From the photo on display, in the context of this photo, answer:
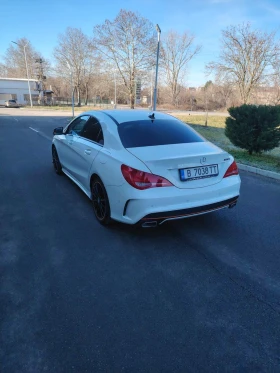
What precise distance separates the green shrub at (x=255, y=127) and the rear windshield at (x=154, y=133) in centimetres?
451

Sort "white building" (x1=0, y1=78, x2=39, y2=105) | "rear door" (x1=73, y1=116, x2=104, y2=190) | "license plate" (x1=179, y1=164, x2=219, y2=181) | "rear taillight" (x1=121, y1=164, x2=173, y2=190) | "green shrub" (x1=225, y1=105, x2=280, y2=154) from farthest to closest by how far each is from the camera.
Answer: "white building" (x1=0, y1=78, x2=39, y2=105) < "green shrub" (x1=225, y1=105, x2=280, y2=154) < "rear door" (x1=73, y1=116, x2=104, y2=190) < "license plate" (x1=179, y1=164, x2=219, y2=181) < "rear taillight" (x1=121, y1=164, x2=173, y2=190)

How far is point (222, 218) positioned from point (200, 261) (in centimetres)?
126

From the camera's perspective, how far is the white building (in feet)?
178

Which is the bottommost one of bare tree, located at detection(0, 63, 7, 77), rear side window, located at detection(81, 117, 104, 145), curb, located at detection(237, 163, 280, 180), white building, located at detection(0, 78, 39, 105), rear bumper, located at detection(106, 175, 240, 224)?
curb, located at detection(237, 163, 280, 180)

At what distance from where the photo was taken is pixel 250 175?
21.2 feet

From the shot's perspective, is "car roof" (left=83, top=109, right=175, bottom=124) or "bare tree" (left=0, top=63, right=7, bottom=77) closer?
"car roof" (left=83, top=109, right=175, bottom=124)

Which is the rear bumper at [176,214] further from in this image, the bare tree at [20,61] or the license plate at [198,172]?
the bare tree at [20,61]

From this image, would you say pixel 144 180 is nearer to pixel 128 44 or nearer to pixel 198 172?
pixel 198 172

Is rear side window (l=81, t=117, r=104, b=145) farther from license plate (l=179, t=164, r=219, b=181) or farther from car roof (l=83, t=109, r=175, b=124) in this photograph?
license plate (l=179, t=164, r=219, b=181)

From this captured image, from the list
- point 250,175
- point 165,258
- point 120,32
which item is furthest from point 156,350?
point 120,32

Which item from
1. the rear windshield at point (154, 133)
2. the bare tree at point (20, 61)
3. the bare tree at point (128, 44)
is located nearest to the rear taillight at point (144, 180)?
the rear windshield at point (154, 133)

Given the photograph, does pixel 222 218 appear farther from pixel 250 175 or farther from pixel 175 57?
pixel 175 57

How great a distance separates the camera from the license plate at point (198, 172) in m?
3.00

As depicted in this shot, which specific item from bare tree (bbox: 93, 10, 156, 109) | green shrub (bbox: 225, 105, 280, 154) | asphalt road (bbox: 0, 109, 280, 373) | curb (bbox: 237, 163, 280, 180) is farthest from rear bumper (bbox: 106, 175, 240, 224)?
bare tree (bbox: 93, 10, 156, 109)
